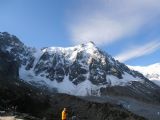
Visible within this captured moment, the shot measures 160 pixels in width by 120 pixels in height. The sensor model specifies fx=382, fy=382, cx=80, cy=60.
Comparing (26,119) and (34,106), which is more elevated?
(34,106)

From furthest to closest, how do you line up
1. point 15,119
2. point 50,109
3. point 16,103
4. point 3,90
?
point 50,109 < point 3,90 < point 16,103 < point 15,119

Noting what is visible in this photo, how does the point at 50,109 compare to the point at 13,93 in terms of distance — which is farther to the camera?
the point at 50,109

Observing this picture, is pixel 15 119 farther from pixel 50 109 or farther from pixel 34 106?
pixel 50 109

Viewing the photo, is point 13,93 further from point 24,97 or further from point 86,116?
point 86,116

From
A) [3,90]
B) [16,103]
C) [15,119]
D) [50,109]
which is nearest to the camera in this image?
[15,119]

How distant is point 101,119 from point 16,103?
61245mm

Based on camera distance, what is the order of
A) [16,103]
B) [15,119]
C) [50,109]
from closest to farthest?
[15,119], [16,103], [50,109]

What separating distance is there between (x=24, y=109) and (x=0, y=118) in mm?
95891

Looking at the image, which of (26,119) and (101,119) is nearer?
(26,119)

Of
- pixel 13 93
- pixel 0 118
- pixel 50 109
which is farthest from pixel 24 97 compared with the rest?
pixel 0 118

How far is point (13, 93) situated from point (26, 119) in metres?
109

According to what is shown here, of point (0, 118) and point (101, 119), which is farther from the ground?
point (101, 119)

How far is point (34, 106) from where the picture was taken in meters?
172

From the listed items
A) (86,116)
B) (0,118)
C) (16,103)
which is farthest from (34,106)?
(0,118)
